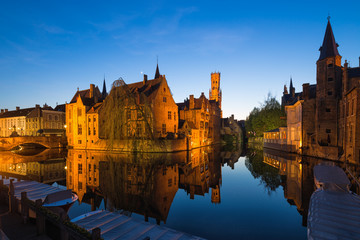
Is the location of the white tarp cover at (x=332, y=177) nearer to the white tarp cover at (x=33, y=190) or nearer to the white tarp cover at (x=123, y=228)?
the white tarp cover at (x=123, y=228)

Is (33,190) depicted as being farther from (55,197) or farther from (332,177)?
(332,177)

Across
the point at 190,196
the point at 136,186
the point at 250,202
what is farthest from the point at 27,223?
the point at 250,202

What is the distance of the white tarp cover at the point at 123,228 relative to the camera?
6.35 metres

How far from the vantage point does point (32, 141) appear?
1933 inches

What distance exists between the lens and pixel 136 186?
49.6 feet

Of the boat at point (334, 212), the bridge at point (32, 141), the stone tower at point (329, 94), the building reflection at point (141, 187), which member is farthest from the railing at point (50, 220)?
the bridge at point (32, 141)

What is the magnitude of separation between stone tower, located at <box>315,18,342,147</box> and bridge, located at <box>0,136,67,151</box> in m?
60.0

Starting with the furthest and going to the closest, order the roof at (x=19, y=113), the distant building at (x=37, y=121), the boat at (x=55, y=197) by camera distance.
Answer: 1. the roof at (x=19, y=113)
2. the distant building at (x=37, y=121)
3. the boat at (x=55, y=197)

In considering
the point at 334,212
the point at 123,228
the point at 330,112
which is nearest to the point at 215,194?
the point at 334,212

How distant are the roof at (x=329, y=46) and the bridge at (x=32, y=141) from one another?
63.0m

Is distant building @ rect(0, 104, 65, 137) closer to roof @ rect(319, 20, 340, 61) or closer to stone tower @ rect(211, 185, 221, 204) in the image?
stone tower @ rect(211, 185, 221, 204)

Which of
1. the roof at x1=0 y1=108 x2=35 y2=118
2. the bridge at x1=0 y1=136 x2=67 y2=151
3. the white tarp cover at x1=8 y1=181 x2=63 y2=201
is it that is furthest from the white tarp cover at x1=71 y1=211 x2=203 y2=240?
the roof at x1=0 y1=108 x2=35 y2=118

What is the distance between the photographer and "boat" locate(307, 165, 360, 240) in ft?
19.9

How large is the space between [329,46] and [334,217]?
35.4 meters
